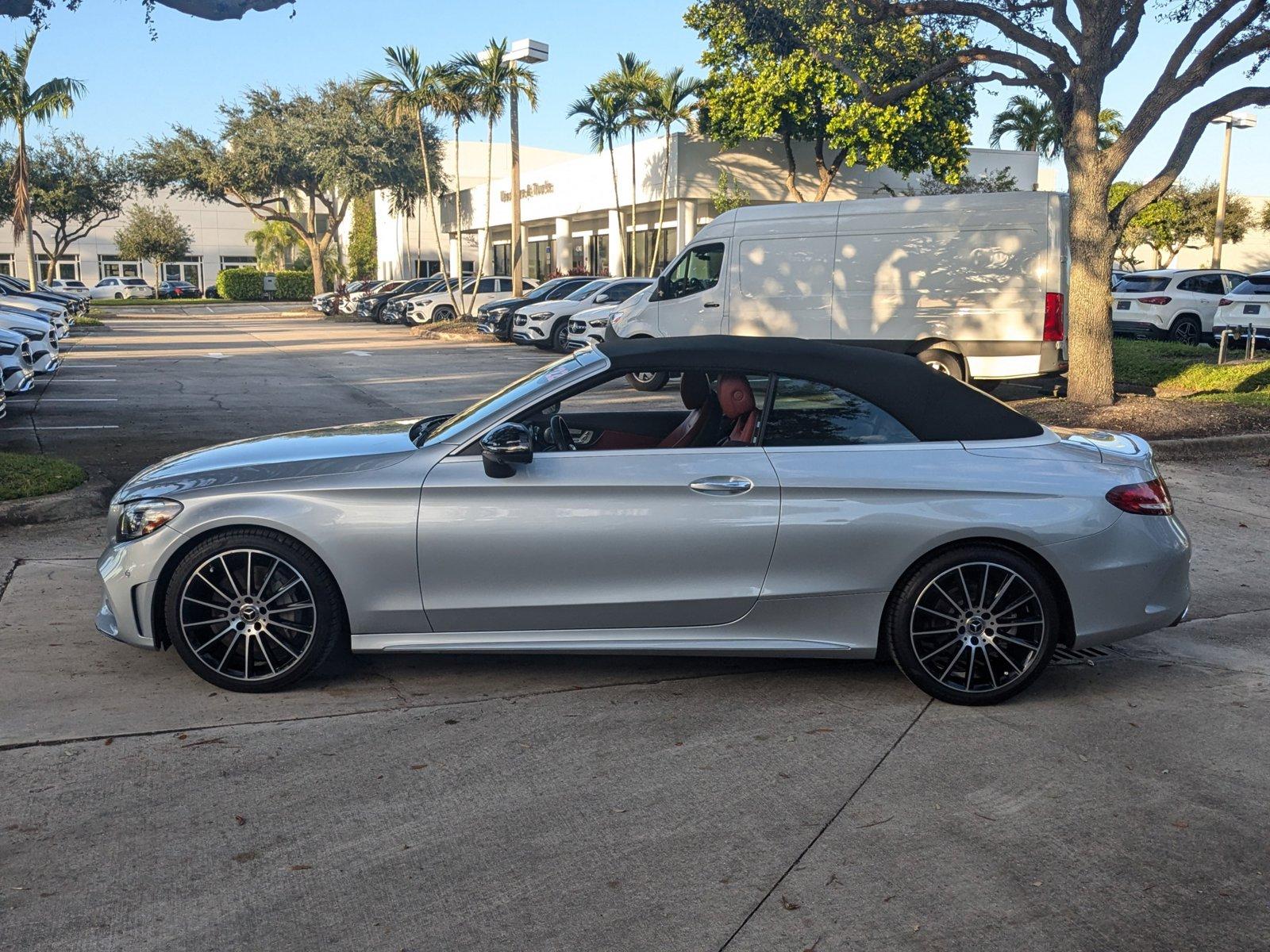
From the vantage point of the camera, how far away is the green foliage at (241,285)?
66.1m

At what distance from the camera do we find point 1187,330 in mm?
26047

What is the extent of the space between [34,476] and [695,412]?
6006mm

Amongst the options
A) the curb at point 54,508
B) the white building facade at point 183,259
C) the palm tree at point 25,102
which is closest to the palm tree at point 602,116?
the palm tree at point 25,102

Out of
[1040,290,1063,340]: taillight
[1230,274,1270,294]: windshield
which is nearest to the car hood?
[1040,290,1063,340]: taillight

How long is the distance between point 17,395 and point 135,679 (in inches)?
428

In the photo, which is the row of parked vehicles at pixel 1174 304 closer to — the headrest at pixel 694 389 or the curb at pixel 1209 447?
the curb at pixel 1209 447

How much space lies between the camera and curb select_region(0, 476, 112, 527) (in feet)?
26.5

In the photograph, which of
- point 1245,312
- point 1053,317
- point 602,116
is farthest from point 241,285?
point 1053,317

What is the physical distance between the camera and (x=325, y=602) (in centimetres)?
487

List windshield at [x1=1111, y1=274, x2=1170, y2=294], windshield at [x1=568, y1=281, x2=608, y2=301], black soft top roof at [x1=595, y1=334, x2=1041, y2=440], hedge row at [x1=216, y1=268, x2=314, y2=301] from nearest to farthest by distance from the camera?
black soft top roof at [x1=595, y1=334, x2=1041, y2=440], windshield at [x1=1111, y1=274, x2=1170, y2=294], windshield at [x1=568, y1=281, x2=608, y2=301], hedge row at [x1=216, y1=268, x2=314, y2=301]

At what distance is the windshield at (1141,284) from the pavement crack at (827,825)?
2418 cm

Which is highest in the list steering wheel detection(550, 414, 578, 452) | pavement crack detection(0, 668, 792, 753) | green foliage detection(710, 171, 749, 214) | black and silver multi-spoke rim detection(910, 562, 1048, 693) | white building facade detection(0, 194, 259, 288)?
white building facade detection(0, 194, 259, 288)

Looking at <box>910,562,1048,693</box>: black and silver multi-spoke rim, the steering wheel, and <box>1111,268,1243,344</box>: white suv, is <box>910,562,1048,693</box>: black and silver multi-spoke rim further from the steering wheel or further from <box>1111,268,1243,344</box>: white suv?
<box>1111,268,1243,344</box>: white suv

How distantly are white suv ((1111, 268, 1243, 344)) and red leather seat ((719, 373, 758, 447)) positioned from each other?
22.7m
